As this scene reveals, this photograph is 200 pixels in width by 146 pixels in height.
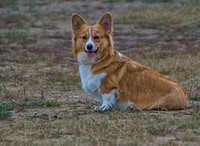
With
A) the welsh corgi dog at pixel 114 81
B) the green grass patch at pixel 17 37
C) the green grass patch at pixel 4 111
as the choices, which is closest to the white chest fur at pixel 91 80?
the welsh corgi dog at pixel 114 81

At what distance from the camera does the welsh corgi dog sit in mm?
9391

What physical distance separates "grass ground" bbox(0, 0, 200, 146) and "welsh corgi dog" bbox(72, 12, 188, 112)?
0.20 metres

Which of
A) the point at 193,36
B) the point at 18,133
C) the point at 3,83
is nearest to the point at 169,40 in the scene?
the point at 193,36

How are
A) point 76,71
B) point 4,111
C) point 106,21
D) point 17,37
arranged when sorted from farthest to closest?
point 17,37, point 76,71, point 106,21, point 4,111

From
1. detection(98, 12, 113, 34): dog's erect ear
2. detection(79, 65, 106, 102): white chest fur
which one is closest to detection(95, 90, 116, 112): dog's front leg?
detection(79, 65, 106, 102): white chest fur

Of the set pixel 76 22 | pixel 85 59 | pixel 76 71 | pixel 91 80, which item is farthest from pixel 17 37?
pixel 91 80

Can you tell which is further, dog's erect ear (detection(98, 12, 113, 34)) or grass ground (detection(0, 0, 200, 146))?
dog's erect ear (detection(98, 12, 113, 34))

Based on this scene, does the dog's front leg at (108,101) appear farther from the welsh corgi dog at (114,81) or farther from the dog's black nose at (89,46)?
the dog's black nose at (89,46)

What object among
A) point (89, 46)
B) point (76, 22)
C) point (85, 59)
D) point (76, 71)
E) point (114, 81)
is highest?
point (76, 22)

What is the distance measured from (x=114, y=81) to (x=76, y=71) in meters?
4.71

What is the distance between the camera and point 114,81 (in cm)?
943

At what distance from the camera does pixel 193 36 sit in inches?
766

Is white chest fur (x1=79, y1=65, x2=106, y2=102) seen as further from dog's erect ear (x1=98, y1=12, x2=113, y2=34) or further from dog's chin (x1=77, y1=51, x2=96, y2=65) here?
dog's erect ear (x1=98, y1=12, x2=113, y2=34)

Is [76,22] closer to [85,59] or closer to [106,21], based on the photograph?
[106,21]
